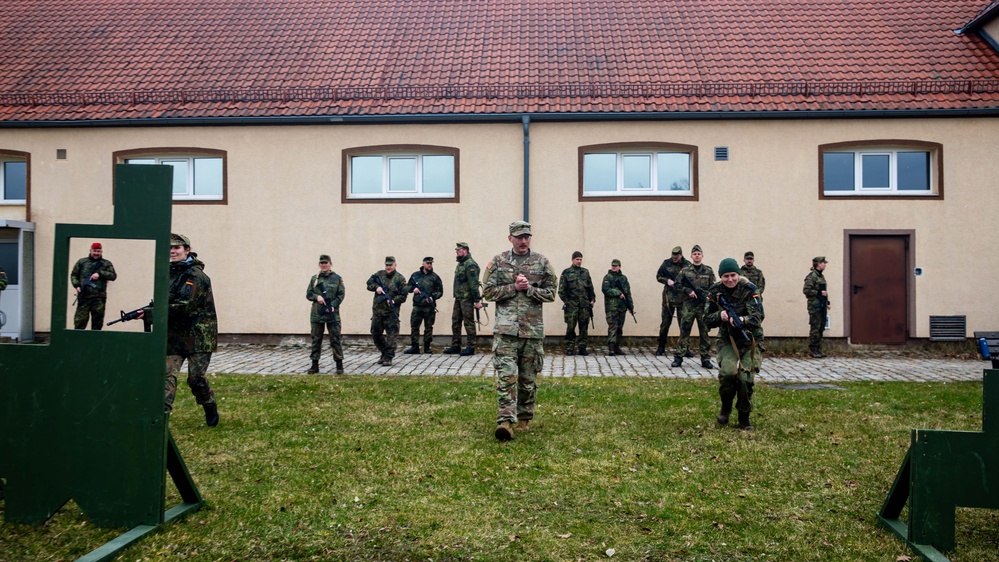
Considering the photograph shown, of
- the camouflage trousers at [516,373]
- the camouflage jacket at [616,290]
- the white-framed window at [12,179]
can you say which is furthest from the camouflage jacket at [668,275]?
the white-framed window at [12,179]

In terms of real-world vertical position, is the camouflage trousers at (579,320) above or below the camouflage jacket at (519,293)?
below

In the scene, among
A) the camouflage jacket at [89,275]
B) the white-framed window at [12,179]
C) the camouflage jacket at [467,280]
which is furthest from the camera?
the white-framed window at [12,179]

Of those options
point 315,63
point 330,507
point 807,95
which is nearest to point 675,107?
point 807,95

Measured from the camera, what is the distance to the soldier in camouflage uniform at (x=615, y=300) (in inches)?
552

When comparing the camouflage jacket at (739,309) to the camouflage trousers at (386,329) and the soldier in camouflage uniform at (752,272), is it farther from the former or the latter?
the camouflage trousers at (386,329)

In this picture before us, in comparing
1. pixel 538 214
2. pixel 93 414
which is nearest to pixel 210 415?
pixel 93 414

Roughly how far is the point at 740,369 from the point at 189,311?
5559 mm

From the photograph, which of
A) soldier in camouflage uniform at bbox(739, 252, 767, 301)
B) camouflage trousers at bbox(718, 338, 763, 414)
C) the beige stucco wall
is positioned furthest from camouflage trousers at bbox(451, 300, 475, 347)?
camouflage trousers at bbox(718, 338, 763, 414)

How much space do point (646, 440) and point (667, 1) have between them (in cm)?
1398

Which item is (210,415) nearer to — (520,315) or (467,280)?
(520,315)

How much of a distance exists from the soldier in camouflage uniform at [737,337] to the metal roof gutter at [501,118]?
23.9ft

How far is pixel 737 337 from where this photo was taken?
25.1 ft

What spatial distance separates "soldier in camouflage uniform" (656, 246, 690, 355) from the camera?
13.5 metres

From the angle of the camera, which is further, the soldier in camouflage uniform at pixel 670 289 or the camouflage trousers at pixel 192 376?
the soldier in camouflage uniform at pixel 670 289
